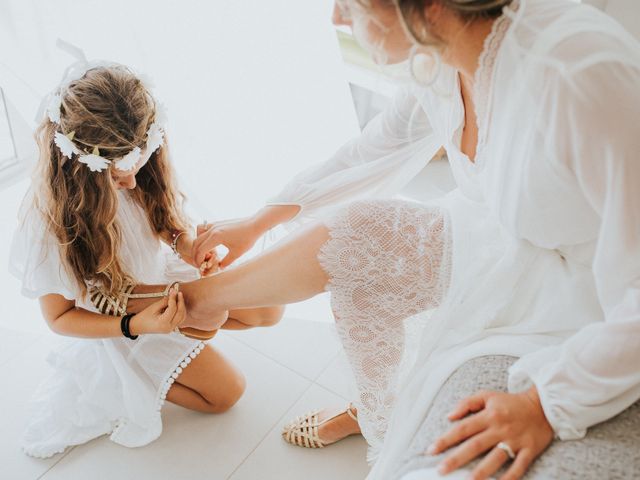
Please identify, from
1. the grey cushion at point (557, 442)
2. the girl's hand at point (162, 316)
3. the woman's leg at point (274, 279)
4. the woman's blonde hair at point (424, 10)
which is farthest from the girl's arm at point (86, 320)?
the woman's blonde hair at point (424, 10)

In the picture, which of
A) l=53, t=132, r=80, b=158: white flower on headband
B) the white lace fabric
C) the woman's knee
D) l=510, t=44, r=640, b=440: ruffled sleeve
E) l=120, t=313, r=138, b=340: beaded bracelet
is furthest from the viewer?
the woman's knee

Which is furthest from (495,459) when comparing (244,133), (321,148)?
(244,133)

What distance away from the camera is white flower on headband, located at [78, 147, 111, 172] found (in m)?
0.89

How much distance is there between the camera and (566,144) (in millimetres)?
584

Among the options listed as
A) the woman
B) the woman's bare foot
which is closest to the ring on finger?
the woman

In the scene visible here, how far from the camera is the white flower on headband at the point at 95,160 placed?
0.89m

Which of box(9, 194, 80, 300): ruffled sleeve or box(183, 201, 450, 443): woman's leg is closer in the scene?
box(183, 201, 450, 443): woman's leg

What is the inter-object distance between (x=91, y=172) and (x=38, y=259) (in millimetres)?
171

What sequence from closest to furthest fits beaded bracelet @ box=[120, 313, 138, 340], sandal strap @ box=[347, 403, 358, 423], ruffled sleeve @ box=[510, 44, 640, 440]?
ruffled sleeve @ box=[510, 44, 640, 440] → beaded bracelet @ box=[120, 313, 138, 340] → sandal strap @ box=[347, 403, 358, 423]

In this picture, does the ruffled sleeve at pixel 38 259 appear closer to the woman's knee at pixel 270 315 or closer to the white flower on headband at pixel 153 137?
the white flower on headband at pixel 153 137

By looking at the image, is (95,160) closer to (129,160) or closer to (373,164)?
(129,160)

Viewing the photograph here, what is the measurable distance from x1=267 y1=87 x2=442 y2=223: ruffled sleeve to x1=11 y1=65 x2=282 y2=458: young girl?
0.85 feet

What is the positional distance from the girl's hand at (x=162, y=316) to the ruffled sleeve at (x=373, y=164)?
0.28 meters

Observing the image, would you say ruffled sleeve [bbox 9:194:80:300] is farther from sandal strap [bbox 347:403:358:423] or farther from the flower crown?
sandal strap [bbox 347:403:358:423]
